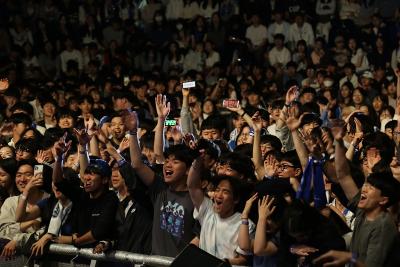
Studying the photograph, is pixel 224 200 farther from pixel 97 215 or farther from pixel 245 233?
pixel 97 215

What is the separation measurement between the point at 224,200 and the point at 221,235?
0.25 m

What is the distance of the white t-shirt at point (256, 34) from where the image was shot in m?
19.7

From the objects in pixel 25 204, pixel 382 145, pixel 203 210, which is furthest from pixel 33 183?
pixel 382 145

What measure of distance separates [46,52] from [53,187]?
468 inches

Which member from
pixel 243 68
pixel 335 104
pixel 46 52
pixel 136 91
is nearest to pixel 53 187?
pixel 335 104

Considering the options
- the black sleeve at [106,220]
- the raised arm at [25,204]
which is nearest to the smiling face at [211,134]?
the raised arm at [25,204]

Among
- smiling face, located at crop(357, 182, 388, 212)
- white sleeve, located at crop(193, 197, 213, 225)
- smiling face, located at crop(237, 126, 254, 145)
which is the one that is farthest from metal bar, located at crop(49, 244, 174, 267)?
smiling face, located at crop(237, 126, 254, 145)

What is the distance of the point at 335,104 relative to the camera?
47.9 feet

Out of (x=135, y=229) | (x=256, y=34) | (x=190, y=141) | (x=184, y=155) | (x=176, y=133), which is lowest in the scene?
(x=135, y=229)

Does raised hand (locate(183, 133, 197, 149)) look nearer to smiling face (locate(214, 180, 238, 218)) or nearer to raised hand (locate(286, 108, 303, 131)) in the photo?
raised hand (locate(286, 108, 303, 131))

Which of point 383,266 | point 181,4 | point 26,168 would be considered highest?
point 181,4

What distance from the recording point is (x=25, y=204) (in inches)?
359

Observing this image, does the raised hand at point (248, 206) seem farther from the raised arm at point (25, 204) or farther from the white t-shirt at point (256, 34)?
the white t-shirt at point (256, 34)

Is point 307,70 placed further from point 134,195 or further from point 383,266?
point 383,266
